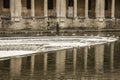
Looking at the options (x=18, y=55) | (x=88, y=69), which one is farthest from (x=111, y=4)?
(x=88, y=69)

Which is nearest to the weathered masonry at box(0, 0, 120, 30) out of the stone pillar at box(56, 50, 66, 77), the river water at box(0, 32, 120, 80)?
the stone pillar at box(56, 50, 66, 77)

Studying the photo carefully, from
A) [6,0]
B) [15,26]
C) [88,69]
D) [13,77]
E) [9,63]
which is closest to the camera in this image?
[13,77]

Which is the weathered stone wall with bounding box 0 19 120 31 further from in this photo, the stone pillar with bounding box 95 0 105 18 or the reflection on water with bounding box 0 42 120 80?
the reflection on water with bounding box 0 42 120 80

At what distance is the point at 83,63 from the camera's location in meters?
21.3

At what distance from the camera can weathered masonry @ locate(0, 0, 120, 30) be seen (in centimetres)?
5972

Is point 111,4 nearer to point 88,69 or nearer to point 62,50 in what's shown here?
point 62,50

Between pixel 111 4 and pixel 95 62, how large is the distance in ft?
160

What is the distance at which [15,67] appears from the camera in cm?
1934

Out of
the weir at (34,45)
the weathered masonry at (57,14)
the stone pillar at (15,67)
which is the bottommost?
the weir at (34,45)

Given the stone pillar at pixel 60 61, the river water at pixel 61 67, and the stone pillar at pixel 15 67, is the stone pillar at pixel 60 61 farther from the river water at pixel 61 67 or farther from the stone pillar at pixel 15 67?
the stone pillar at pixel 15 67

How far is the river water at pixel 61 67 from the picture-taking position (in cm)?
1691

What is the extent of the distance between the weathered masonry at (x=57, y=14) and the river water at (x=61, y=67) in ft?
114

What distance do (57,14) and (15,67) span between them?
143 ft

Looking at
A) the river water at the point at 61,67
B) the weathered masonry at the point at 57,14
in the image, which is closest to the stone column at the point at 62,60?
the river water at the point at 61,67
